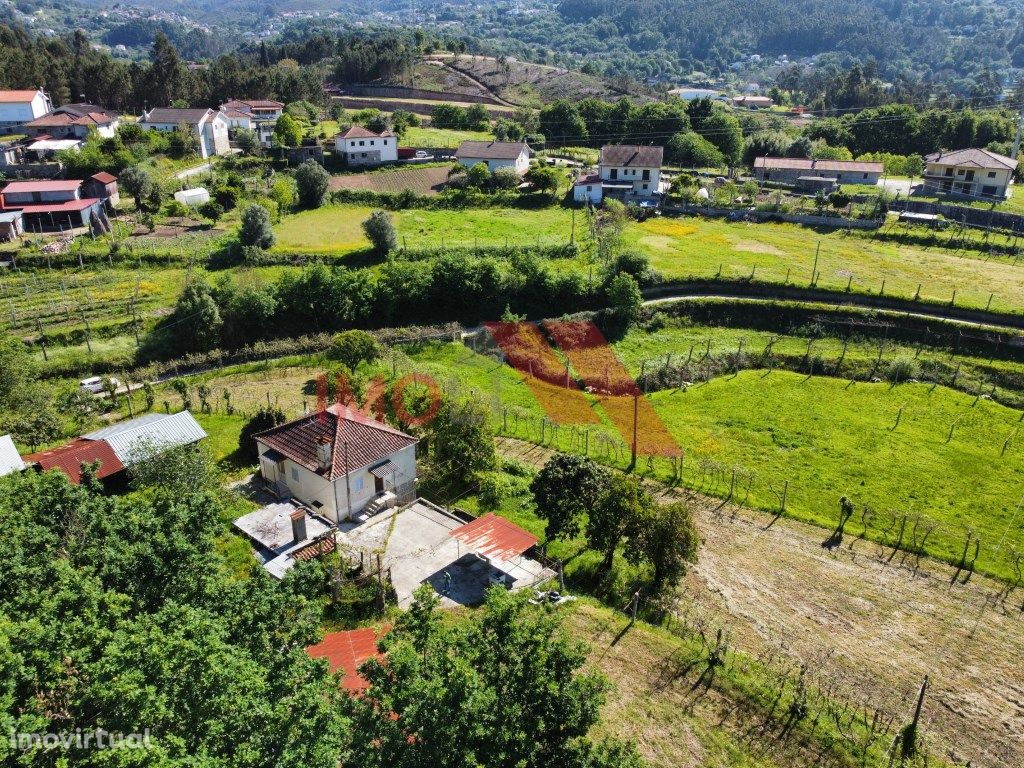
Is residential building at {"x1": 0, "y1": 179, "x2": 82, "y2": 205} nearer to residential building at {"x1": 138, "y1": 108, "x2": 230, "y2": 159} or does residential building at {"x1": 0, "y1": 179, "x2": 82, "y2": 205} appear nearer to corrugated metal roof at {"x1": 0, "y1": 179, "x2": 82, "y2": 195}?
corrugated metal roof at {"x1": 0, "y1": 179, "x2": 82, "y2": 195}

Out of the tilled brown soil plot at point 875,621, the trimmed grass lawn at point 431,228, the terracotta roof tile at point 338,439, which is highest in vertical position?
the trimmed grass lawn at point 431,228

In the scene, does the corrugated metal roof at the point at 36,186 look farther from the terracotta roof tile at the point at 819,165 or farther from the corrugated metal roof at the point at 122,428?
the terracotta roof tile at the point at 819,165

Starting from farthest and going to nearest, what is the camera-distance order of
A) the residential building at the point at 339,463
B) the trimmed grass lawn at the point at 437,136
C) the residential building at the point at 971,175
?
the trimmed grass lawn at the point at 437,136 < the residential building at the point at 971,175 < the residential building at the point at 339,463

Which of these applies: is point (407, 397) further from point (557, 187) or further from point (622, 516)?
point (557, 187)

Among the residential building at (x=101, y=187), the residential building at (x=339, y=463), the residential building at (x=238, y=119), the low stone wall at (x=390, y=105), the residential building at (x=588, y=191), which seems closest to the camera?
the residential building at (x=339, y=463)

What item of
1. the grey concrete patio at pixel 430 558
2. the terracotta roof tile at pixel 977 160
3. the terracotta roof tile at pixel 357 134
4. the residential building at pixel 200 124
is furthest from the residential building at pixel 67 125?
the terracotta roof tile at pixel 977 160

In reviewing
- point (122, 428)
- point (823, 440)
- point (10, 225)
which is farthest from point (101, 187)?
point (823, 440)

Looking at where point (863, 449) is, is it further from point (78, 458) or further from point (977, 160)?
point (977, 160)
